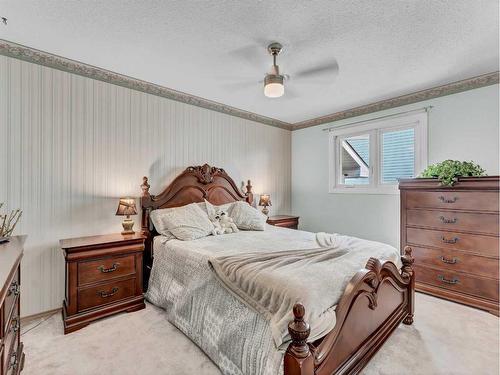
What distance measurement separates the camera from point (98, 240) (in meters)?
2.61

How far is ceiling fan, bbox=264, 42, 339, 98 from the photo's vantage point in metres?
2.37

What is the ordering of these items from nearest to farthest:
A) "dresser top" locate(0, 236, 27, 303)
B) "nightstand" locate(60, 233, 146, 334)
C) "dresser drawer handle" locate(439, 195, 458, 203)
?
"dresser top" locate(0, 236, 27, 303) → "nightstand" locate(60, 233, 146, 334) → "dresser drawer handle" locate(439, 195, 458, 203)

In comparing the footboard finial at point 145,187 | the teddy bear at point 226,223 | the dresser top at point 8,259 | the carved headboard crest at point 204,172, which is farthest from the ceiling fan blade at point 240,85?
the dresser top at point 8,259

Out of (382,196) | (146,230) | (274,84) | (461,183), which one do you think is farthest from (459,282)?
(146,230)

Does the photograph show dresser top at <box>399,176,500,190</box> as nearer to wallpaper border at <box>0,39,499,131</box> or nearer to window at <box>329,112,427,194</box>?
window at <box>329,112,427,194</box>

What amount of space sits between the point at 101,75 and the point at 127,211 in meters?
1.55

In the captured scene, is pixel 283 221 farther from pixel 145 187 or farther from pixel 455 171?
pixel 455 171

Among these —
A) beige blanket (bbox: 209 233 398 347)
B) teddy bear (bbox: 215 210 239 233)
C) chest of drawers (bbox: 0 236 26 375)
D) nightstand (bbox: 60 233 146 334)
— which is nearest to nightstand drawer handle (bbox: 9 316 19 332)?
chest of drawers (bbox: 0 236 26 375)

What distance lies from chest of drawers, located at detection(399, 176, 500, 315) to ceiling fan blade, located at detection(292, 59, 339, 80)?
5.24ft

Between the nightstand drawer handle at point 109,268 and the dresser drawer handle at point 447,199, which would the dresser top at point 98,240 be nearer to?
the nightstand drawer handle at point 109,268

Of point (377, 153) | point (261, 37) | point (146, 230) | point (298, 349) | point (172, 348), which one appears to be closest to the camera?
point (298, 349)

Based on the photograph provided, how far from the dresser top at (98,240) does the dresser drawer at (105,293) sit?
0.41 metres

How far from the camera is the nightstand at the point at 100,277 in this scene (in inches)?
92.4

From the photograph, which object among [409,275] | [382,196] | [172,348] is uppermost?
[382,196]
